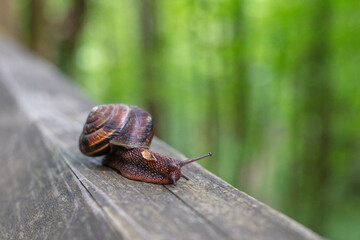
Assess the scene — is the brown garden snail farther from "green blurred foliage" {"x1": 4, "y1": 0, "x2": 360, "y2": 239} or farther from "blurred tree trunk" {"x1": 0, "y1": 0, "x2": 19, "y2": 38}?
"blurred tree trunk" {"x1": 0, "y1": 0, "x2": 19, "y2": 38}

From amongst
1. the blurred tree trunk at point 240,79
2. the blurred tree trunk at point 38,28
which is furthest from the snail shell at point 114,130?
the blurred tree trunk at point 38,28

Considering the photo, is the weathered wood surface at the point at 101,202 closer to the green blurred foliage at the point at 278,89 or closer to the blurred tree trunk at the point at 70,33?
the green blurred foliage at the point at 278,89

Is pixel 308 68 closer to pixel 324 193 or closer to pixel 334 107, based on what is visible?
pixel 334 107

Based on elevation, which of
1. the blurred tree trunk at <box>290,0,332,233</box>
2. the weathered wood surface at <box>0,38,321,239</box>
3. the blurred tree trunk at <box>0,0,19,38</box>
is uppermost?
the blurred tree trunk at <box>0,0,19,38</box>

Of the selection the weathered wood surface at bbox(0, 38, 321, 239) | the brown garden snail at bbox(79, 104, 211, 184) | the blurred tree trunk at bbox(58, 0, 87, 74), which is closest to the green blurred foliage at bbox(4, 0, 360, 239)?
the blurred tree trunk at bbox(58, 0, 87, 74)

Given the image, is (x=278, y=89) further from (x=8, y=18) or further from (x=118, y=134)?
(x=118, y=134)

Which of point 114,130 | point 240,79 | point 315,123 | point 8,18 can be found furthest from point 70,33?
point 114,130
